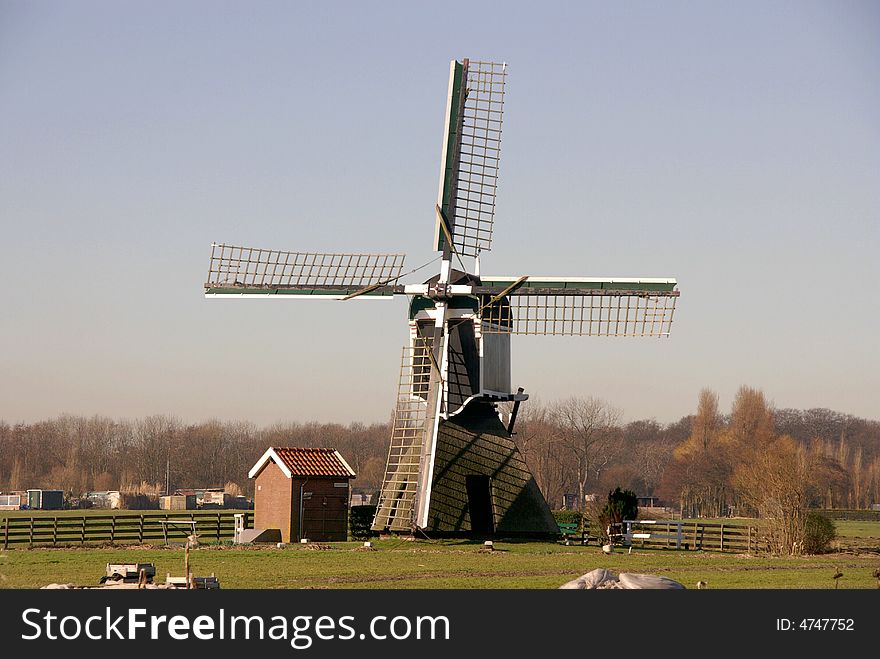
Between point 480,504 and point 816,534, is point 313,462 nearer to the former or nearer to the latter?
point 480,504

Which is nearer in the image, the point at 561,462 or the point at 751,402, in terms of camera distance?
the point at 561,462

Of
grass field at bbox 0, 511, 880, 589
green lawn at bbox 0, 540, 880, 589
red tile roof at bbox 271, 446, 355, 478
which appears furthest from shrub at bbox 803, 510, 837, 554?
red tile roof at bbox 271, 446, 355, 478

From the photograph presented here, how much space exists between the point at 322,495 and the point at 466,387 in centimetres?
544

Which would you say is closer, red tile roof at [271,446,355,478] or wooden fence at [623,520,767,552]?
wooden fence at [623,520,767,552]

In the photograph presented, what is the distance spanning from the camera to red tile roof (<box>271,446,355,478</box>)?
3772cm

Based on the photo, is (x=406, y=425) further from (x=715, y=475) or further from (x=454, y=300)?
(x=715, y=475)

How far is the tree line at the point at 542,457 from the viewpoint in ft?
334

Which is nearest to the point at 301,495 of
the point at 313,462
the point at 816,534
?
the point at 313,462

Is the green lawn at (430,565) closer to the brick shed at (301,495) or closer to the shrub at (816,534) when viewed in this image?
the shrub at (816,534)

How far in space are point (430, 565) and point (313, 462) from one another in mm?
9956

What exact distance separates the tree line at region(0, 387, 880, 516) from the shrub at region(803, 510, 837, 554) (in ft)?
160

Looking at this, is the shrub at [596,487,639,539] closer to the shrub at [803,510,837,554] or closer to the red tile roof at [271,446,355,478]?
the shrub at [803,510,837,554]
